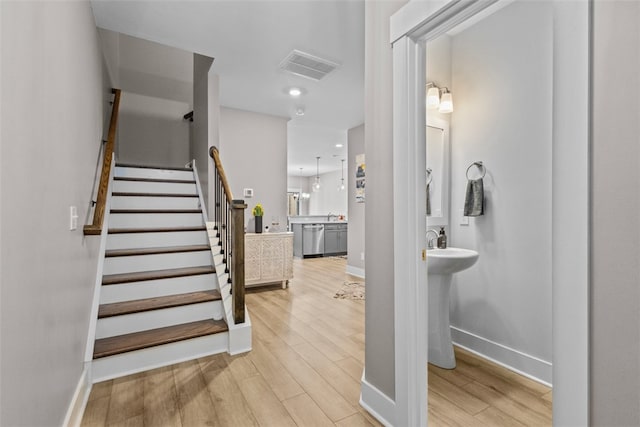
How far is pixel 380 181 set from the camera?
5.75ft

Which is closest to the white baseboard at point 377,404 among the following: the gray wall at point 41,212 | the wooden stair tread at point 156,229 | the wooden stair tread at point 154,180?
the gray wall at point 41,212

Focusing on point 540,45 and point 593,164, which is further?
point 540,45

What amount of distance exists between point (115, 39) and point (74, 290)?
4.16 m

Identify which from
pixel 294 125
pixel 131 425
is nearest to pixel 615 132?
pixel 131 425

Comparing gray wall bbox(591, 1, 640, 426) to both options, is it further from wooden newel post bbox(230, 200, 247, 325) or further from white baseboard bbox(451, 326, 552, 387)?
wooden newel post bbox(230, 200, 247, 325)

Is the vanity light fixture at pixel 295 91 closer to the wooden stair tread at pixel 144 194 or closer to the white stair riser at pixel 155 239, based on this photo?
the wooden stair tread at pixel 144 194

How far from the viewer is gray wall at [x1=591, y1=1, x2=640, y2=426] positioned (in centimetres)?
89

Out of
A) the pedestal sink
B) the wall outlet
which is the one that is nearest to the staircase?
the wall outlet

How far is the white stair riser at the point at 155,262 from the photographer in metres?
2.90

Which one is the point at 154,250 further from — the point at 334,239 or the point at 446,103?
the point at 334,239

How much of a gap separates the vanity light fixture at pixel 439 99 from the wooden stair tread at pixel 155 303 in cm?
250

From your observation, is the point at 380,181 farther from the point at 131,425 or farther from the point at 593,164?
the point at 131,425

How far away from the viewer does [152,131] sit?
5.17 metres

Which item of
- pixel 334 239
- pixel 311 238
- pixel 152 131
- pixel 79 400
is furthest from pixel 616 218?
pixel 334 239
